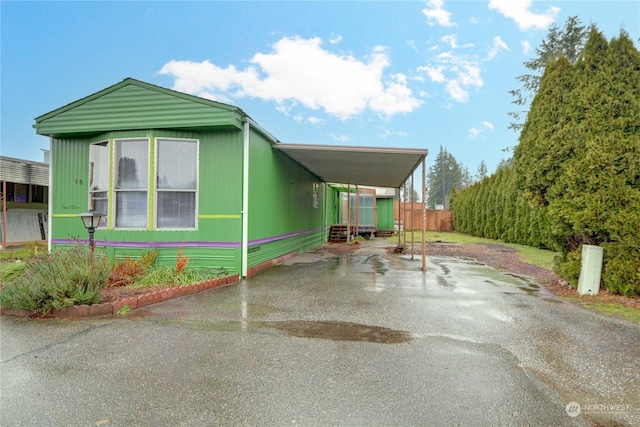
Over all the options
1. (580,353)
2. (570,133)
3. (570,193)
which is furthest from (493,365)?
(570,133)

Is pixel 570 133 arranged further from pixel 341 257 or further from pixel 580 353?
pixel 341 257

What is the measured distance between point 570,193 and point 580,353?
325 cm

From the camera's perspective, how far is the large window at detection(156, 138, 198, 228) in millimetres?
6062

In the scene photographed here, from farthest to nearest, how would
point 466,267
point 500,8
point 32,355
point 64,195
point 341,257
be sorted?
point 500,8
point 341,257
point 466,267
point 64,195
point 32,355

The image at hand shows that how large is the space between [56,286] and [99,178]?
3.09 metres

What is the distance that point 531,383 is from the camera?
2383mm

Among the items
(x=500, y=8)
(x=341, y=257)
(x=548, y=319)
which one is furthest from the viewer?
(x=500, y=8)

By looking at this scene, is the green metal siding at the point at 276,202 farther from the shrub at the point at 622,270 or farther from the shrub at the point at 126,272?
the shrub at the point at 622,270

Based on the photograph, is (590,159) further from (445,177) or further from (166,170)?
(445,177)

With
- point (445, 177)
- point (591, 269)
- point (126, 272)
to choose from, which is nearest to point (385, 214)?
point (591, 269)

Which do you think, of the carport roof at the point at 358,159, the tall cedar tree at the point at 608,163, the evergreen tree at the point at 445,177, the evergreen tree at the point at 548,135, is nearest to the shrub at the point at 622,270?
the tall cedar tree at the point at 608,163

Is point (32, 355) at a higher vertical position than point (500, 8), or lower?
lower

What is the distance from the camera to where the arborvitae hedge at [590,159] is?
189 inches

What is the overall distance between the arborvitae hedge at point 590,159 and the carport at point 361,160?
84.6 inches
